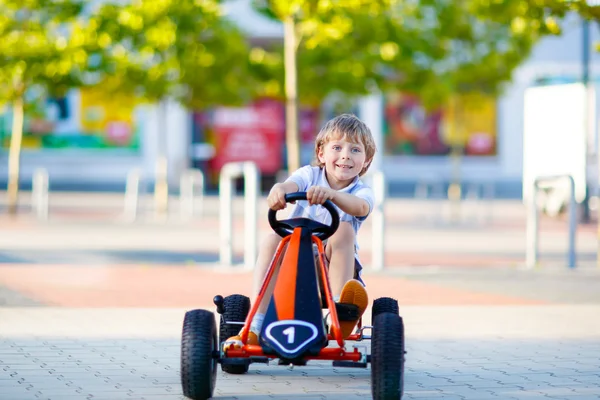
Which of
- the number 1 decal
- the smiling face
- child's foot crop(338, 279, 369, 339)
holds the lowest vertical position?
the number 1 decal

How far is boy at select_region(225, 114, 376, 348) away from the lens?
18.7ft

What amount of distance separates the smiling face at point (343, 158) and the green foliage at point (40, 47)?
16.5 meters

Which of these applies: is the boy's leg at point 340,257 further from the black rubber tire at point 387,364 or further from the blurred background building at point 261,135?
the blurred background building at point 261,135

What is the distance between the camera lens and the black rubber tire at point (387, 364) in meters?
5.33

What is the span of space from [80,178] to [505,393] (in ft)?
113

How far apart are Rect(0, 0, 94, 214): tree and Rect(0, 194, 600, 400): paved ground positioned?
406cm

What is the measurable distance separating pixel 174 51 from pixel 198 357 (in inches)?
735

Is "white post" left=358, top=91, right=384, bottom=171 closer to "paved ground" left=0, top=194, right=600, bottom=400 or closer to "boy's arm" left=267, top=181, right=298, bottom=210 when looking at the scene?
"paved ground" left=0, top=194, right=600, bottom=400

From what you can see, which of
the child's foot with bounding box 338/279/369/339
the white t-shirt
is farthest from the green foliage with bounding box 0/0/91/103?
the child's foot with bounding box 338/279/369/339

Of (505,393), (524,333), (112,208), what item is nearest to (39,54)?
(112,208)

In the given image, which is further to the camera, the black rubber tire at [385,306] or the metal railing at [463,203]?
the metal railing at [463,203]

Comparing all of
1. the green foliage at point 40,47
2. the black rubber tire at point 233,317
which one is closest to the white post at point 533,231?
the black rubber tire at point 233,317

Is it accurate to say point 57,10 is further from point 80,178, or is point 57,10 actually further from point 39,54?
point 80,178

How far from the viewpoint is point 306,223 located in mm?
5738
